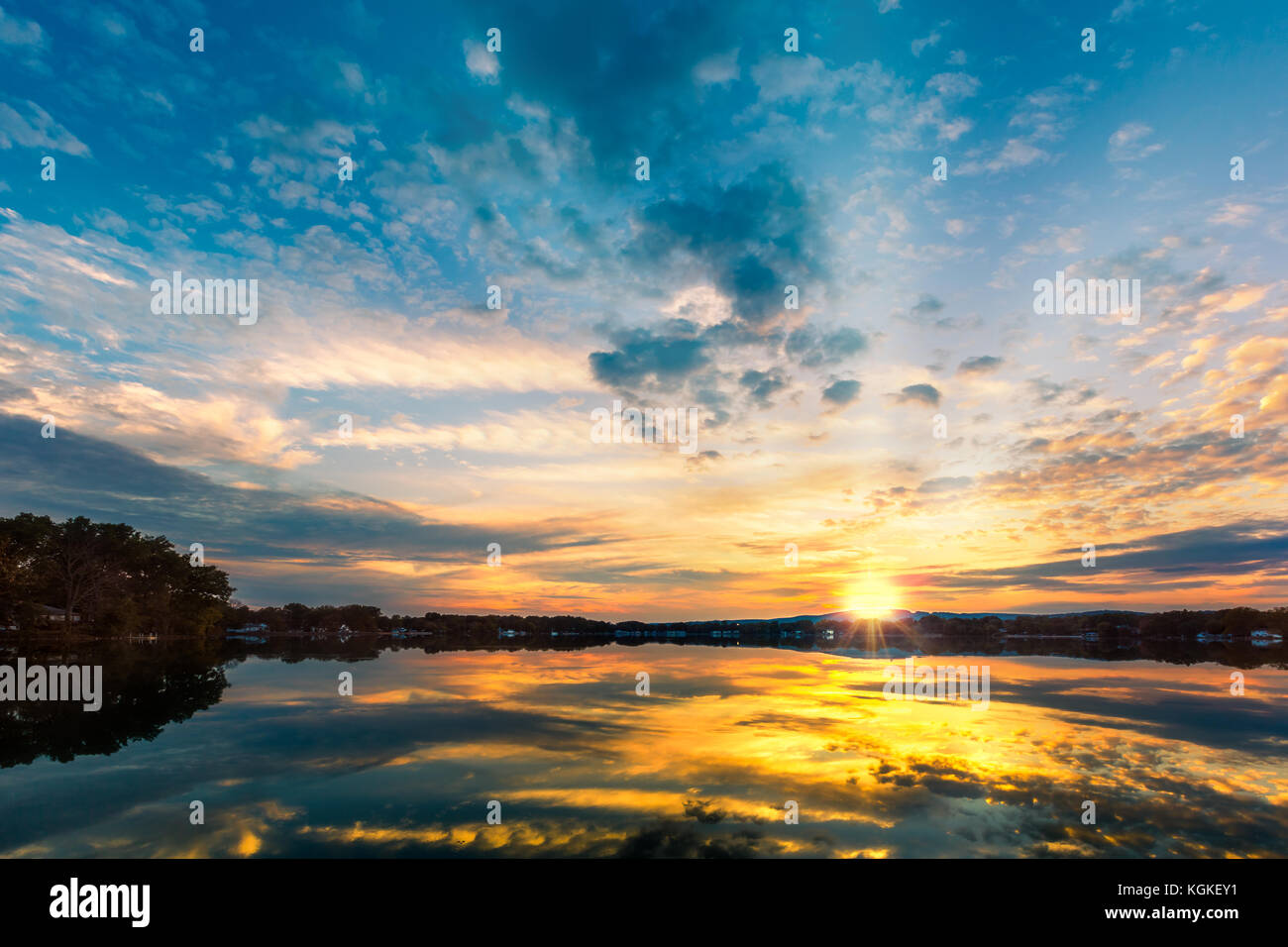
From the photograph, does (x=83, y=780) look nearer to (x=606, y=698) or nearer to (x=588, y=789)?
(x=588, y=789)

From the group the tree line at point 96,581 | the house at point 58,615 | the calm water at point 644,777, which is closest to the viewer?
the calm water at point 644,777

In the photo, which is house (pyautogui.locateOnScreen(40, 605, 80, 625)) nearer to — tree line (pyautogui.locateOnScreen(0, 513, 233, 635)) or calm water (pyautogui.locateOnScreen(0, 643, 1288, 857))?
tree line (pyautogui.locateOnScreen(0, 513, 233, 635))

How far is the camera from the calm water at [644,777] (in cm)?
1216

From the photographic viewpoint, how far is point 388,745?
20.7 meters

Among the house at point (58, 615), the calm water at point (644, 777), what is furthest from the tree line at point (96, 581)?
the calm water at point (644, 777)

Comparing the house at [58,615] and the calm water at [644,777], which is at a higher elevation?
the calm water at [644,777]

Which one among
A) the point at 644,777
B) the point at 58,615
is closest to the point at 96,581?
the point at 58,615

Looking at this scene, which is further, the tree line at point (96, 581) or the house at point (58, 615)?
the house at point (58, 615)

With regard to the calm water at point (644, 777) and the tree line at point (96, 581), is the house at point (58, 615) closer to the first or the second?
the tree line at point (96, 581)

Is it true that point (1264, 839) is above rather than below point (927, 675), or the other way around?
above
